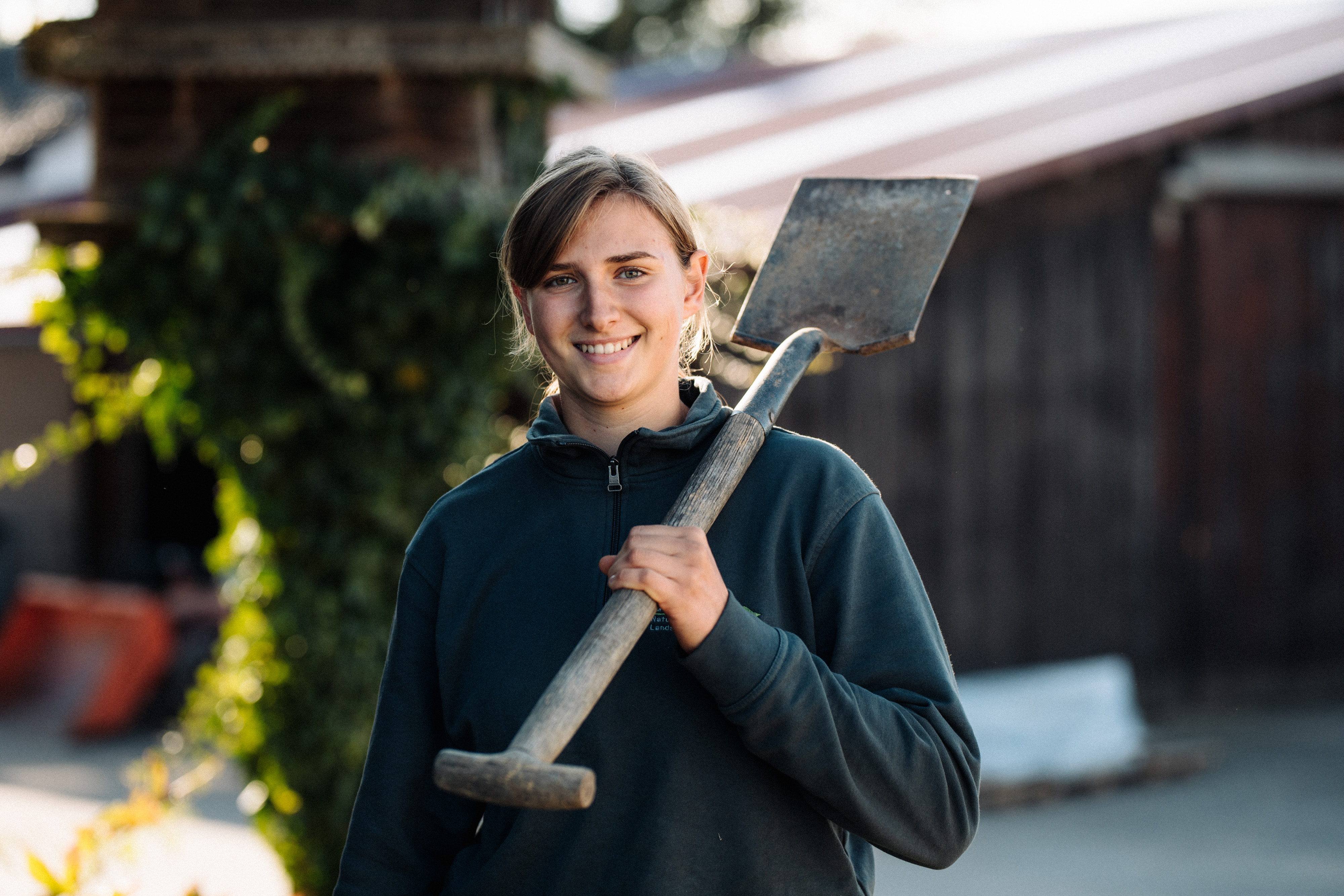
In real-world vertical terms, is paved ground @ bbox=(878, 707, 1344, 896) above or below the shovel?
below

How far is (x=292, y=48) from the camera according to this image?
132 inches

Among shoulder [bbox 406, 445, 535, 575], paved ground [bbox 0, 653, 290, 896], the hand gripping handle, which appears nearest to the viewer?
the hand gripping handle

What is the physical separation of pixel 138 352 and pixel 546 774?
2.63 meters

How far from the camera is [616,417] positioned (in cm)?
163

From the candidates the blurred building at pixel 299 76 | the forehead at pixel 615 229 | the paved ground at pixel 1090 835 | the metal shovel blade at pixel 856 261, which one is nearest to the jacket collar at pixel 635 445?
the forehead at pixel 615 229

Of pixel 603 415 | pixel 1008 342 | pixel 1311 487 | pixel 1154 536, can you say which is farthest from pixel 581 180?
pixel 1311 487

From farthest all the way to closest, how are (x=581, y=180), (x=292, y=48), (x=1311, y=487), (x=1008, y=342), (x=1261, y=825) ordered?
(x=1311, y=487) < (x=1008, y=342) < (x=1261, y=825) < (x=292, y=48) < (x=581, y=180)

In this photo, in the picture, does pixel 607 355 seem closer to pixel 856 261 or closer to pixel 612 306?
pixel 612 306

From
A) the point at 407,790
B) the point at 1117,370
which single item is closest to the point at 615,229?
the point at 407,790

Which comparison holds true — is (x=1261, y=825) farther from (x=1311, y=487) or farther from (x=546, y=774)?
(x=546, y=774)

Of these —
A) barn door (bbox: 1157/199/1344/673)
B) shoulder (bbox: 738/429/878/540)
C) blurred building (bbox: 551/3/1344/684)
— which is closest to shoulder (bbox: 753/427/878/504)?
shoulder (bbox: 738/429/878/540)

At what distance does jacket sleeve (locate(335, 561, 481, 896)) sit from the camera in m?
1.63

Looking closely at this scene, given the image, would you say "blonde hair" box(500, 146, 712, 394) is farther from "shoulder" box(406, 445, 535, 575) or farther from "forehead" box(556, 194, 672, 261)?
"shoulder" box(406, 445, 535, 575)

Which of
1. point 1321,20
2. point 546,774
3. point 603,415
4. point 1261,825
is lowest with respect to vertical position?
point 1261,825
